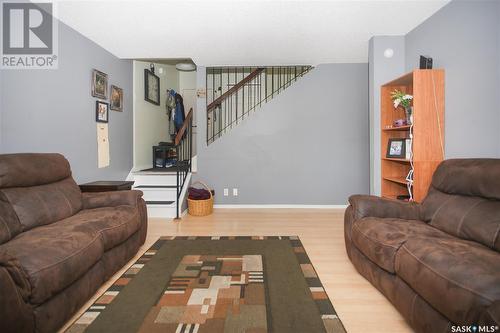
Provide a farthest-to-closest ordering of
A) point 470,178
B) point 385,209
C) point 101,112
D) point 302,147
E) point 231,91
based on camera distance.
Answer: point 231,91 < point 302,147 < point 101,112 < point 385,209 < point 470,178

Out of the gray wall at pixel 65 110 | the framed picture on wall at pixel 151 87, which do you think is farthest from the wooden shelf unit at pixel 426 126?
the framed picture on wall at pixel 151 87

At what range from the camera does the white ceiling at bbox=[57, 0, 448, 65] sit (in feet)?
9.54

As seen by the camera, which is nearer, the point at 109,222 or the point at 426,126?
the point at 109,222

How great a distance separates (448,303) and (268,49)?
3654mm

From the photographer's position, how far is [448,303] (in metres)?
1.20

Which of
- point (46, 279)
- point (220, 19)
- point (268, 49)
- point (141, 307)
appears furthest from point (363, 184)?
point (46, 279)

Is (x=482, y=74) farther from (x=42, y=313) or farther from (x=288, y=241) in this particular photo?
(x=42, y=313)

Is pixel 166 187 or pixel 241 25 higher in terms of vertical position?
pixel 241 25

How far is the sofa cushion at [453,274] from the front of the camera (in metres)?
1.11

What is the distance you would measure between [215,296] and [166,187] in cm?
298

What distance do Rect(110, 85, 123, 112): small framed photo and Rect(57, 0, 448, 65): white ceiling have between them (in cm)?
55

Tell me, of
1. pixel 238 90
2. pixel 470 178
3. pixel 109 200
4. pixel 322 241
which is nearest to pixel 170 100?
pixel 238 90

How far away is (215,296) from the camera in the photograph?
1.87 meters

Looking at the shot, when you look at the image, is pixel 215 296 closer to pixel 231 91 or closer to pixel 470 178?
pixel 470 178
